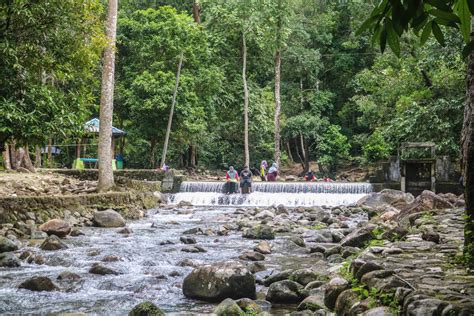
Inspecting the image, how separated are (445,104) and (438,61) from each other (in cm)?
160

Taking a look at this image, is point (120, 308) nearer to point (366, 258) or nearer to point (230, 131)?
point (366, 258)

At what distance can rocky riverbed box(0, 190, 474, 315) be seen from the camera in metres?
4.39

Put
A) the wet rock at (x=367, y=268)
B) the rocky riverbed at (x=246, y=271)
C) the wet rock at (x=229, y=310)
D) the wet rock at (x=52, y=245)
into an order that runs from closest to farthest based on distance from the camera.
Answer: the rocky riverbed at (x=246, y=271) → the wet rock at (x=367, y=268) → the wet rock at (x=229, y=310) → the wet rock at (x=52, y=245)

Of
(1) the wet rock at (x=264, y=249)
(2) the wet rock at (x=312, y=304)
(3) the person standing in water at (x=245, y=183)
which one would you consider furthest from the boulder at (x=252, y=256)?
(3) the person standing in water at (x=245, y=183)

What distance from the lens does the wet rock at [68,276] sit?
7.06 metres

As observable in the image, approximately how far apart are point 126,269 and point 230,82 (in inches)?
1004

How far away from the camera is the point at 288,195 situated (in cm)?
2158

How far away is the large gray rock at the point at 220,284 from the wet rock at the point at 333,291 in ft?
3.81

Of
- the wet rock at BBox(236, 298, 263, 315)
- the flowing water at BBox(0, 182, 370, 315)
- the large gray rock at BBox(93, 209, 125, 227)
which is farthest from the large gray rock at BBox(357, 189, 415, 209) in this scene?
the wet rock at BBox(236, 298, 263, 315)

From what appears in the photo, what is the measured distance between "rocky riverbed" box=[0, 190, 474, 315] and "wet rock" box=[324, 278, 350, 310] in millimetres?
11

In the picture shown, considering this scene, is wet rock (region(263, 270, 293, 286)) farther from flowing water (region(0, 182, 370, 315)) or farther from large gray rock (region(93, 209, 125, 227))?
large gray rock (region(93, 209, 125, 227))

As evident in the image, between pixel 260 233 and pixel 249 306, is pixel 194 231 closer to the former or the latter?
pixel 260 233

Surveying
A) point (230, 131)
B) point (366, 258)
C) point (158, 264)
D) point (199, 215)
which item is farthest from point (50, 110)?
point (230, 131)

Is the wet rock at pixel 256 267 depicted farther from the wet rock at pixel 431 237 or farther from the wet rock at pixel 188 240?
the wet rock at pixel 188 240
